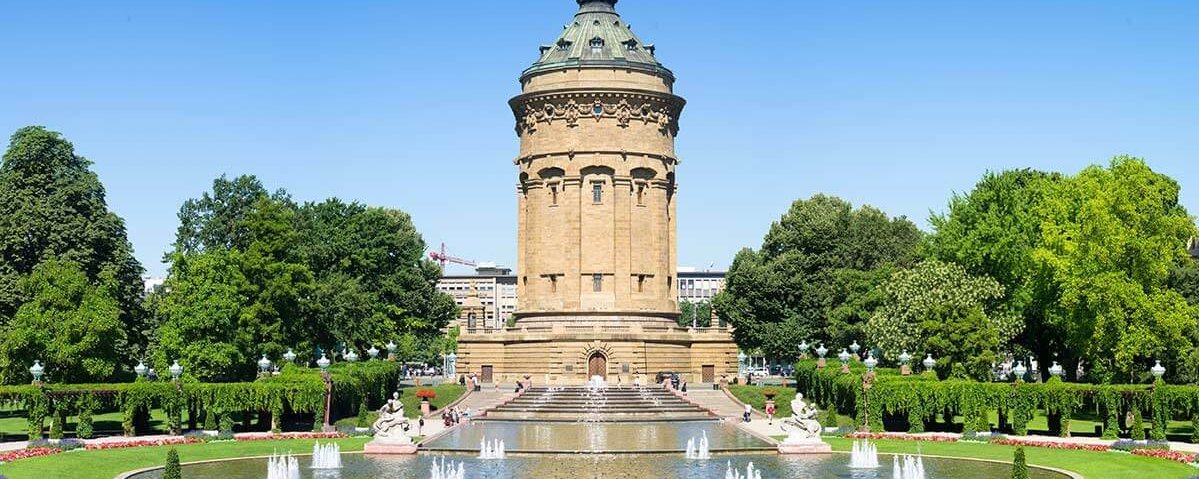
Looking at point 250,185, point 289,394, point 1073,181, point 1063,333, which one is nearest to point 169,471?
point 289,394

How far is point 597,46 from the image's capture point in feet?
293

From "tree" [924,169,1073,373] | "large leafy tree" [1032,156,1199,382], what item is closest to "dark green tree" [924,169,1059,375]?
"tree" [924,169,1073,373]

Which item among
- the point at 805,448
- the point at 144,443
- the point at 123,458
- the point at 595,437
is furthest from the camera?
the point at 595,437

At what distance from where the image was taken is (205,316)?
6412cm

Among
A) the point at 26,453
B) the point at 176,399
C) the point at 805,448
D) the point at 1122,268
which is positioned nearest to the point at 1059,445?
the point at 805,448

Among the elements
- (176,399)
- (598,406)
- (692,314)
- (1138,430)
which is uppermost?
(692,314)

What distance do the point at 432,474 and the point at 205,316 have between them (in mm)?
29567

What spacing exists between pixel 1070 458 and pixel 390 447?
73.3 feet

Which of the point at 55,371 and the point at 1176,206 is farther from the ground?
the point at 1176,206

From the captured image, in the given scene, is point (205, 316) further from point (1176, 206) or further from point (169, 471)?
point (1176, 206)

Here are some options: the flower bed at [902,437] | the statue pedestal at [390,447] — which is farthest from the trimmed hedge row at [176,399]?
the flower bed at [902,437]

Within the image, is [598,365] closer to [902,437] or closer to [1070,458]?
[902,437]

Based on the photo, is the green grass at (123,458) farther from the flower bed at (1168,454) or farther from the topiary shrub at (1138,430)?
the topiary shrub at (1138,430)

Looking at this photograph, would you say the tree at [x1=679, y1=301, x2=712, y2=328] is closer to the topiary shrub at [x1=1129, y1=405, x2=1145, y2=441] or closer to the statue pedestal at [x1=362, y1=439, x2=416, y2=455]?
the topiary shrub at [x1=1129, y1=405, x2=1145, y2=441]
